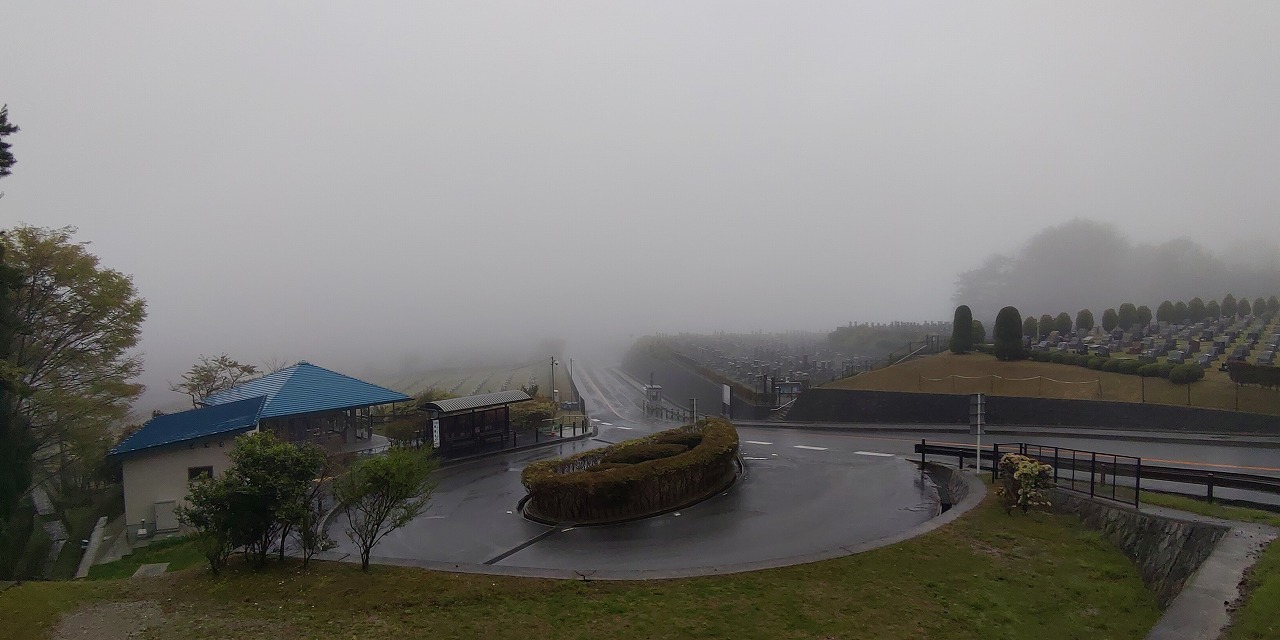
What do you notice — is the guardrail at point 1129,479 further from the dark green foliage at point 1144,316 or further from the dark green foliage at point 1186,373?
the dark green foliage at point 1144,316

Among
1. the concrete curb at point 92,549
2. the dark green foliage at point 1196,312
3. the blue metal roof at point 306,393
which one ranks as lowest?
the concrete curb at point 92,549

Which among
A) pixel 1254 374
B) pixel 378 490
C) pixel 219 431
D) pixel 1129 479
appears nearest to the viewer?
pixel 378 490

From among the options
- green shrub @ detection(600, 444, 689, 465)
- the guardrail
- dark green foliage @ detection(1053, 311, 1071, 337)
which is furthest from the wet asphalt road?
dark green foliage @ detection(1053, 311, 1071, 337)

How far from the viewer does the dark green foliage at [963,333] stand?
30938mm

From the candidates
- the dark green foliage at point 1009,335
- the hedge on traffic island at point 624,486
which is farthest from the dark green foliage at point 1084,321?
the hedge on traffic island at point 624,486

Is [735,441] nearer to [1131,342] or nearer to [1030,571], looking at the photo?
[1030,571]

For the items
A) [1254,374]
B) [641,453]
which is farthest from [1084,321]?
[641,453]

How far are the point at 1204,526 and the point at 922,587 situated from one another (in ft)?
14.1

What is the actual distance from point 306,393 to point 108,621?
49.5 feet

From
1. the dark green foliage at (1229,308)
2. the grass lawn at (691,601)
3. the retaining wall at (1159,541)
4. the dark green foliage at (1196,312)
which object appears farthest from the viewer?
the dark green foliage at (1229,308)

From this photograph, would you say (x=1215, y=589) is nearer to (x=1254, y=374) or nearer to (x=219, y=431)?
(x=1254, y=374)

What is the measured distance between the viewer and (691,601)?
23.0 ft

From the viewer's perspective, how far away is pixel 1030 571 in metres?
7.79

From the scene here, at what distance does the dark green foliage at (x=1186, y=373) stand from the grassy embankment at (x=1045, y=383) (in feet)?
0.73
